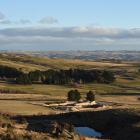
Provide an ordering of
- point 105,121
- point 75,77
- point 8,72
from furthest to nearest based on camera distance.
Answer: point 8,72 → point 75,77 → point 105,121

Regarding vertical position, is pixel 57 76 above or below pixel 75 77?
above

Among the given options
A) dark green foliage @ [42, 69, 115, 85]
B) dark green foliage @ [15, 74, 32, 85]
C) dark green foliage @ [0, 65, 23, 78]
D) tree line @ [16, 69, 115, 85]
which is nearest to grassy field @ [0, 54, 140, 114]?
dark green foliage @ [15, 74, 32, 85]

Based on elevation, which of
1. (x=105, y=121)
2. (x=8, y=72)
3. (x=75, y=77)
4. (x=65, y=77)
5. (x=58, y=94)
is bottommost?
(x=58, y=94)

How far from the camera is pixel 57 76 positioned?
156 m

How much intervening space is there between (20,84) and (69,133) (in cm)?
9562

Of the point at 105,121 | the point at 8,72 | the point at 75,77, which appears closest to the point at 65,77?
the point at 75,77

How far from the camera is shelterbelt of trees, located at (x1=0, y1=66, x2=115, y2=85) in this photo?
155m

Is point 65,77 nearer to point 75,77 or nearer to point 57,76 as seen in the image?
point 57,76

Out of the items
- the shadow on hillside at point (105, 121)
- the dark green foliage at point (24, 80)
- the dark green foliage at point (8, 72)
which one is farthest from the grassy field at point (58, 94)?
the dark green foliage at point (8, 72)

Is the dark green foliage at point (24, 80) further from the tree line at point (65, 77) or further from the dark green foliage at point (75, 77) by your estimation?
the dark green foliage at point (75, 77)


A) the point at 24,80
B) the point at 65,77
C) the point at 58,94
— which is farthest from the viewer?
the point at 65,77

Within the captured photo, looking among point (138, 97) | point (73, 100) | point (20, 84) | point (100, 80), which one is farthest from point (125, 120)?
point (100, 80)

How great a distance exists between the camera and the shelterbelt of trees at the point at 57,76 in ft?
507

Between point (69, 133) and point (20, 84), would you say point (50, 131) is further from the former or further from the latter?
point (20, 84)
